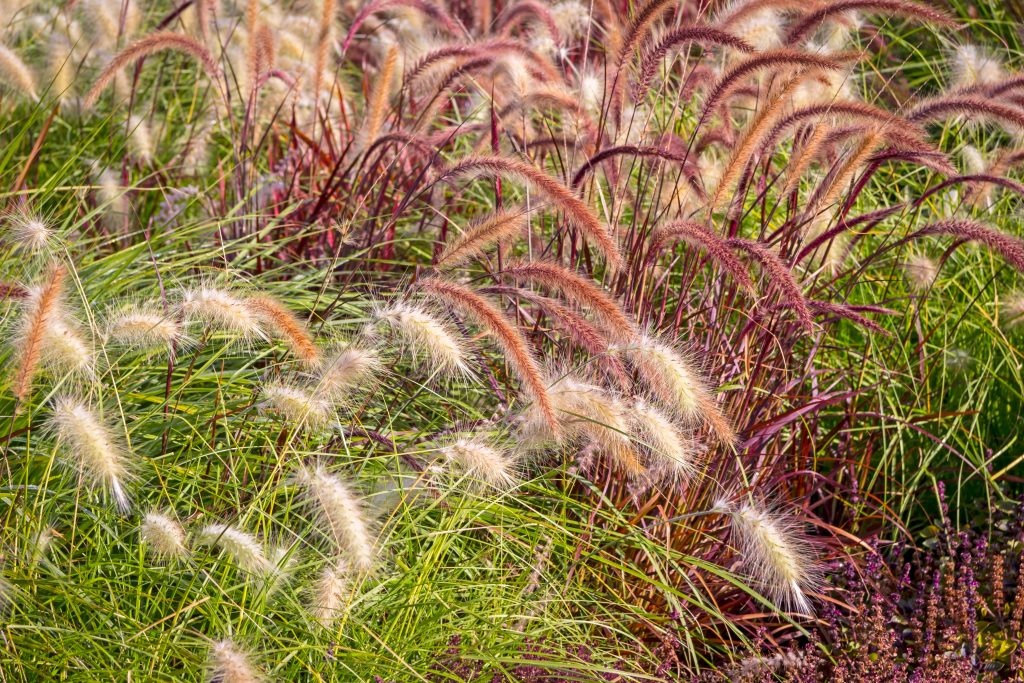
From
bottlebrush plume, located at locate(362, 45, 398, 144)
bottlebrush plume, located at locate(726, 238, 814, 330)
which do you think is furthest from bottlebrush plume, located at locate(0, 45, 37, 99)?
bottlebrush plume, located at locate(726, 238, 814, 330)

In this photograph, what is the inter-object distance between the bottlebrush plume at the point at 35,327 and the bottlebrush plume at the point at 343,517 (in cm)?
60

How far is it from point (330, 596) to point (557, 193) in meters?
1.09

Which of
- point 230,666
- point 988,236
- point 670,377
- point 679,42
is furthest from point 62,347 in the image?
point 988,236

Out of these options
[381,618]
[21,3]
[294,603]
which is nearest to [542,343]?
[381,618]

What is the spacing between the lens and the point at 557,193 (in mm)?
2816

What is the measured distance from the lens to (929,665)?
329cm

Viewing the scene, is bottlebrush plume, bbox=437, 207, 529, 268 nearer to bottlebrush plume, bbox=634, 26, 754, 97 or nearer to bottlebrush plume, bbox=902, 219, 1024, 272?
bottlebrush plume, bbox=634, 26, 754, 97

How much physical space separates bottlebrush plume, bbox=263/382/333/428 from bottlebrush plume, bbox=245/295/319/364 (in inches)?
3.5

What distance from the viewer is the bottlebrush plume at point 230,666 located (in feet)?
6.77

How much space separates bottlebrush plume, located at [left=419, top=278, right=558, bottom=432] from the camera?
2576mm

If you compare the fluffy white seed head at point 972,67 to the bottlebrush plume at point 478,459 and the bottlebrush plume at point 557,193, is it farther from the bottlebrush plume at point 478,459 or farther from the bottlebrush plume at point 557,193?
the bottlebrush plume at point 478,459

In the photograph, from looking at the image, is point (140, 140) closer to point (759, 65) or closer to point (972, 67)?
point (759, 65)

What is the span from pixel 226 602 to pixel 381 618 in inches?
20.4

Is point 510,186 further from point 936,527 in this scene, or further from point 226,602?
point 226,602
